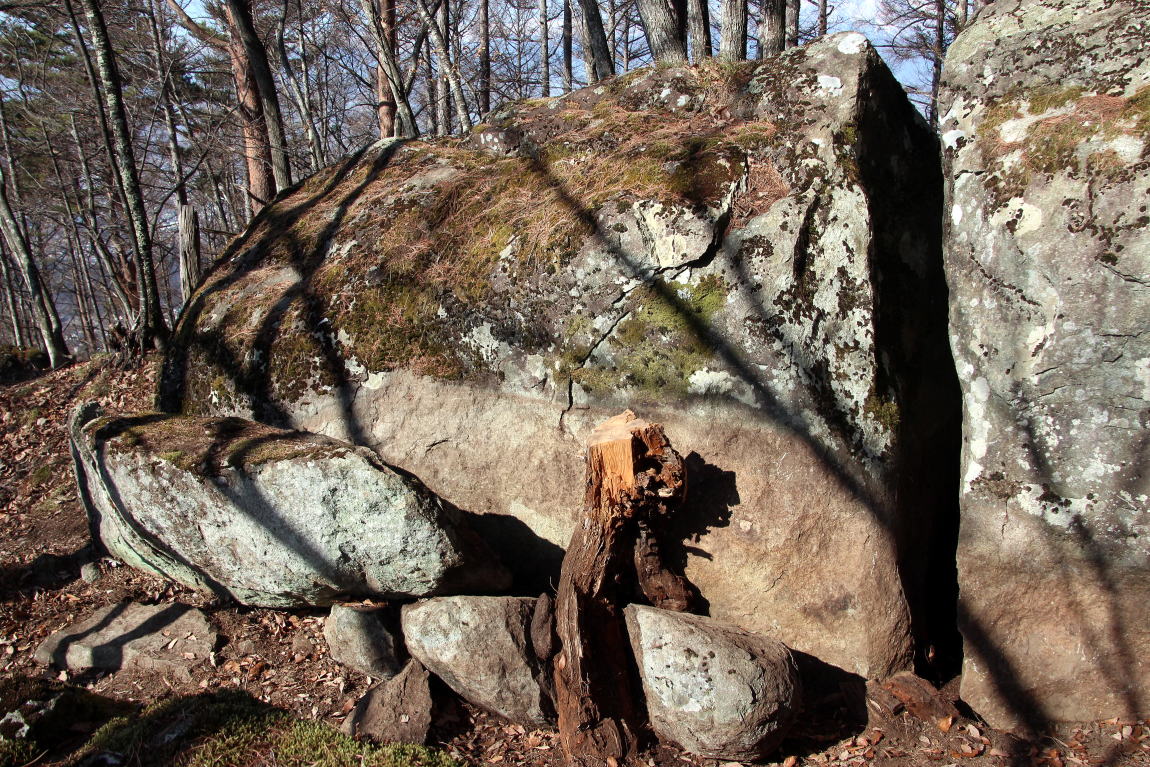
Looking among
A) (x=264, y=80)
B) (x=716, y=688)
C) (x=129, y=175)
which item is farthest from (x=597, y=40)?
(x=716, y=688)

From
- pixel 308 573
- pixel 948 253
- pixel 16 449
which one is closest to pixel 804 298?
pixel 948 253

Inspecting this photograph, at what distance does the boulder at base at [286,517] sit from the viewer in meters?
3.93

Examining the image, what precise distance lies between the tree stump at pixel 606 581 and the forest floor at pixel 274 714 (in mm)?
232

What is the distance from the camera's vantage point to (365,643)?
410 centimetres

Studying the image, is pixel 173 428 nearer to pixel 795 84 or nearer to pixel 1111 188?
pixel 795 84

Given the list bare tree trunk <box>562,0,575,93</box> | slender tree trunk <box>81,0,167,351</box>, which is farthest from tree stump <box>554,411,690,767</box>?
bare tree trunk <box>562,0,575,93</box>

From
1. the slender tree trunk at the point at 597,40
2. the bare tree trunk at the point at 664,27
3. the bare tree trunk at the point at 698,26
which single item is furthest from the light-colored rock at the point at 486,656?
the slender tree trunk at the point at 597,40

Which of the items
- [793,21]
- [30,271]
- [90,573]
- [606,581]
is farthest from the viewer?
[793,21]

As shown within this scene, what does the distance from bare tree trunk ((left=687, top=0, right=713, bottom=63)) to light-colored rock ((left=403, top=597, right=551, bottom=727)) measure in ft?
21.7

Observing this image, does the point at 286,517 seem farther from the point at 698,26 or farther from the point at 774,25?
the point at 774,25

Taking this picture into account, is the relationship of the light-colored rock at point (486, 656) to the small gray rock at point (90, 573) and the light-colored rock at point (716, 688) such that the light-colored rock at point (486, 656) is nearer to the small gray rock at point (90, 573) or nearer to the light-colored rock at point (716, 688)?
the light-colored rock at point (716, 688)

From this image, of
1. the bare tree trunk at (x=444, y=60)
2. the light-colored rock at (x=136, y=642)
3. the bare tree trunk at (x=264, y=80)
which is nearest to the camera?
the light-colored rock at (x=136, y=642)

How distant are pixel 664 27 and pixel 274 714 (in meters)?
7.23

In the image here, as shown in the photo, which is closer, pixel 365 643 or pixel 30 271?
pixel 365 643
